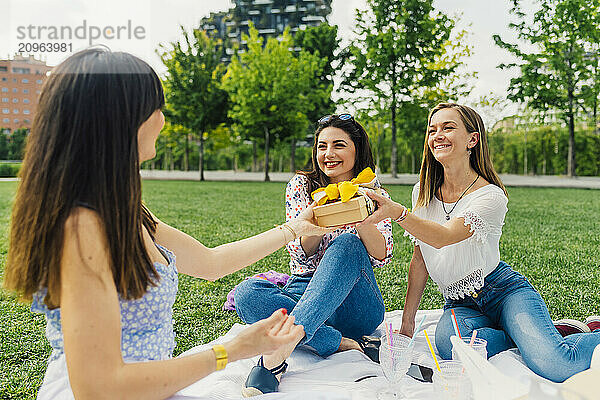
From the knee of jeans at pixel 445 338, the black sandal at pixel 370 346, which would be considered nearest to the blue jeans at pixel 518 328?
the knee of jeans at pixel 445 338

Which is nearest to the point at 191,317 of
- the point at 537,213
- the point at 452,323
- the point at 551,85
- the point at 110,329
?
the point at 452,323

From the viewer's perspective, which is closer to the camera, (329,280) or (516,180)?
(329,280)

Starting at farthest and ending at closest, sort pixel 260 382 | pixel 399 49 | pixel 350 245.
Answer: pixel 399 49 < pixel 350 245 < pixel 260 382

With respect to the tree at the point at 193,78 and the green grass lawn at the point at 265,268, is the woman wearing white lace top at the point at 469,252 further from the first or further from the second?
the tree at the point at 193,78

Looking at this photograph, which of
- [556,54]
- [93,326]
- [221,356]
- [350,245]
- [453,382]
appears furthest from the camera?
[556,54]

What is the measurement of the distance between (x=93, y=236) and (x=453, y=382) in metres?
1.23

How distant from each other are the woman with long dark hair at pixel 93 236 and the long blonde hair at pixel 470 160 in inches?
60.7

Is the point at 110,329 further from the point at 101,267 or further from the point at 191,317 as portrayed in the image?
the point at 191,317

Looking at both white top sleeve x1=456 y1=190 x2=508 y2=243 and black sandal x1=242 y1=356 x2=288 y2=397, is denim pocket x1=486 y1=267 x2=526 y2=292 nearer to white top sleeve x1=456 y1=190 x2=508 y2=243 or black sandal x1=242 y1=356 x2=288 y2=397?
white top sleeve x1=456 y1=190 x2=508 y2=243

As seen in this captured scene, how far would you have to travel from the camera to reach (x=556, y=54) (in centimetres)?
1648

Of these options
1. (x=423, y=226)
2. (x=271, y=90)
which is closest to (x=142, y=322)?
(x=423, y=226)

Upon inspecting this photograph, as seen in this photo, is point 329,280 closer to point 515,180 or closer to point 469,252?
point 469,252

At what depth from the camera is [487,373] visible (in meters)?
1.09

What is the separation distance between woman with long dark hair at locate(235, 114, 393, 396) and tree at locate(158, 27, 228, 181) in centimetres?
1499
